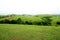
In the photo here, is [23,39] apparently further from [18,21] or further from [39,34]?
[18,21]

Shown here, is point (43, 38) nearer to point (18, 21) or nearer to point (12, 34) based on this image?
point (12, 34)

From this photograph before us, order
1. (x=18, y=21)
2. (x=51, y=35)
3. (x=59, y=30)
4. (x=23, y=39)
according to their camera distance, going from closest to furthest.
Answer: (x=23, y=39) < (x=51, y=35) < (x=59, y=30) < (x=18, y=21)

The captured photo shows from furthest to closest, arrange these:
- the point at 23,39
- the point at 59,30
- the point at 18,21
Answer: the point at 18,21 < the point at 59,30 < the point at 23,39

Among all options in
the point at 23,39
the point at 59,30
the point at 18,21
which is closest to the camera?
the point at 23,39

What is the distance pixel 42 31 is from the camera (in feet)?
53.3

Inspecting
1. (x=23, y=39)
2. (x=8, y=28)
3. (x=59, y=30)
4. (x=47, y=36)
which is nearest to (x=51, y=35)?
(x=47, y=36)

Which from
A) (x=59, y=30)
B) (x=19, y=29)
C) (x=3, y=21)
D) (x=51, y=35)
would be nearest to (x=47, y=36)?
(x=51, y=35)

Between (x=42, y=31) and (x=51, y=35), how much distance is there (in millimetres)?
1386

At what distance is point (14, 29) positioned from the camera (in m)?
17.0

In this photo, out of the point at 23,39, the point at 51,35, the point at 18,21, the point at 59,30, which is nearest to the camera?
the point at 23,39

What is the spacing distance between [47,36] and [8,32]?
16.3 feet

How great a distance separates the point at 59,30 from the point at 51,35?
2051 mm

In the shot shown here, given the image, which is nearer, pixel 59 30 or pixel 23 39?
pixel 23 39

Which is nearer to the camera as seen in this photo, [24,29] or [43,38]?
[43,38]
